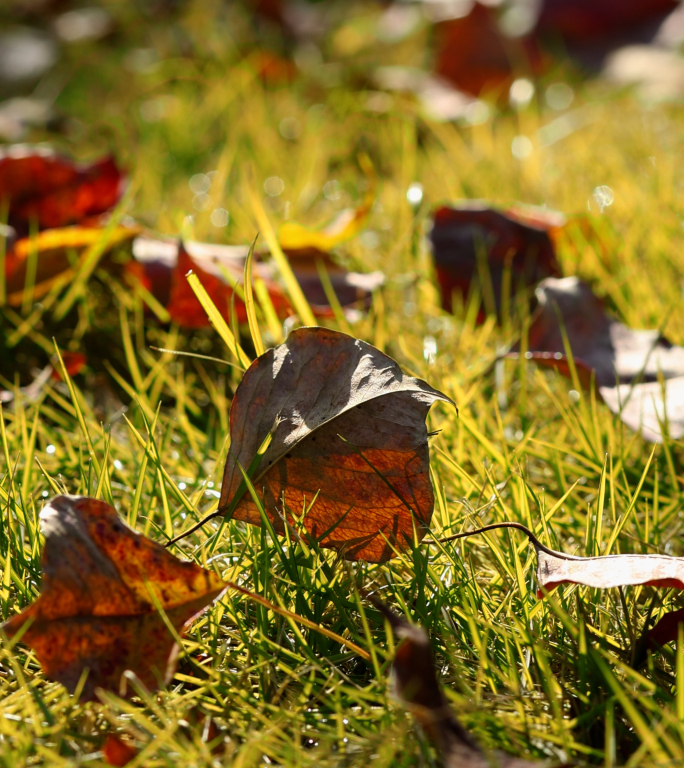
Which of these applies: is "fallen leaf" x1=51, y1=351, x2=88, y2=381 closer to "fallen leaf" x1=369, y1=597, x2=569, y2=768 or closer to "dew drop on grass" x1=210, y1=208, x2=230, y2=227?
"dew drop on grass" x1=210, y1=208, x2=230, y2=227

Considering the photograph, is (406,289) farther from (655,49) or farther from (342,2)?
(342,2)

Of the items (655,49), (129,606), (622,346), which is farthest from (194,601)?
(655,49)

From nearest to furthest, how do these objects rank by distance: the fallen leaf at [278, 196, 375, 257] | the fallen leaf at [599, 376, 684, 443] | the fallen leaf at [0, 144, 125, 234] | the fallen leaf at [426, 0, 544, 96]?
the fallen leaf at [599, 376, 684, 443] → the fallen leaf at [278, 196, 375, 257] → the fallen leaf at [0, 144, 125, 234] → the fallen leaf at [426, 0, 544, 96]

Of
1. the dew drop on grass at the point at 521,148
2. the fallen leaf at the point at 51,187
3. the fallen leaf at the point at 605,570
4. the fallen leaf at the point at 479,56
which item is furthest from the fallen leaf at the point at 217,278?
the fallen leaf at the point at 479,56

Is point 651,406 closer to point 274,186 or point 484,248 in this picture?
point 484,248

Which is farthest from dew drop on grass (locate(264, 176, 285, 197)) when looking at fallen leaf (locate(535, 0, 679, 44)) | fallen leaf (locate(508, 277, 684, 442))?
fallen leaf (locate(535, 0, 679, 44))

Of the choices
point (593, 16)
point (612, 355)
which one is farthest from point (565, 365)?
point (593, 16)
